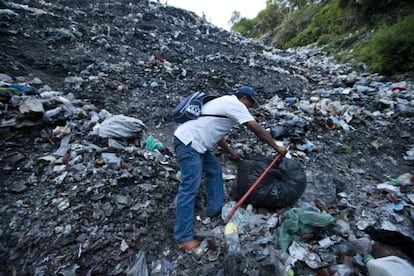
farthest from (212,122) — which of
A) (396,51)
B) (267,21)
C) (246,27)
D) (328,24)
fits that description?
(246,27)

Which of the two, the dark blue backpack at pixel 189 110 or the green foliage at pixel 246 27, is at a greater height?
the green foliage at pixel 246 27

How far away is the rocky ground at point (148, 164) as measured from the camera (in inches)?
72.8

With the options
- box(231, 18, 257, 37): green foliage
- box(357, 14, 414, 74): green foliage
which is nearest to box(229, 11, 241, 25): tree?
box(231, 18, 257, 37): green foliage

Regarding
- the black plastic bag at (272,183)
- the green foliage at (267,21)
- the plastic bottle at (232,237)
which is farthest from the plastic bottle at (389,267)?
the green foliage at (267,21)

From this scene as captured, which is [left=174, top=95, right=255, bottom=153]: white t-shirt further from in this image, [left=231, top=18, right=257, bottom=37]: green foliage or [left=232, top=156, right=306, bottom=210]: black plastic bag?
[left=231, top=18, right=257, bottom=37]: green foliage

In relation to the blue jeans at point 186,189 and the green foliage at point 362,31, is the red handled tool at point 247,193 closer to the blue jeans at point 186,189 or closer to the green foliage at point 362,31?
the blue jeans at point 186,189

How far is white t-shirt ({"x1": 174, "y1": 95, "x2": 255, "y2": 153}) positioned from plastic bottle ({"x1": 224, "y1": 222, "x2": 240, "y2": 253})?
703 mm

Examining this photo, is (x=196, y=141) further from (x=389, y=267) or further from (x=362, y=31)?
(x=362, y=31)

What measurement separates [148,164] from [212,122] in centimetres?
104

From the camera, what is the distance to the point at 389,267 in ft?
4.86

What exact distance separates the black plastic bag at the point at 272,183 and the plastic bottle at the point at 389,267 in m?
0.77

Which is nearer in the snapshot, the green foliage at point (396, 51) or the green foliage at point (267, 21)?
the green foliage at point (396, 51)

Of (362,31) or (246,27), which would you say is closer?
(362,31)

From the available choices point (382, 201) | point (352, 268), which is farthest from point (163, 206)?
point (382, 201)
